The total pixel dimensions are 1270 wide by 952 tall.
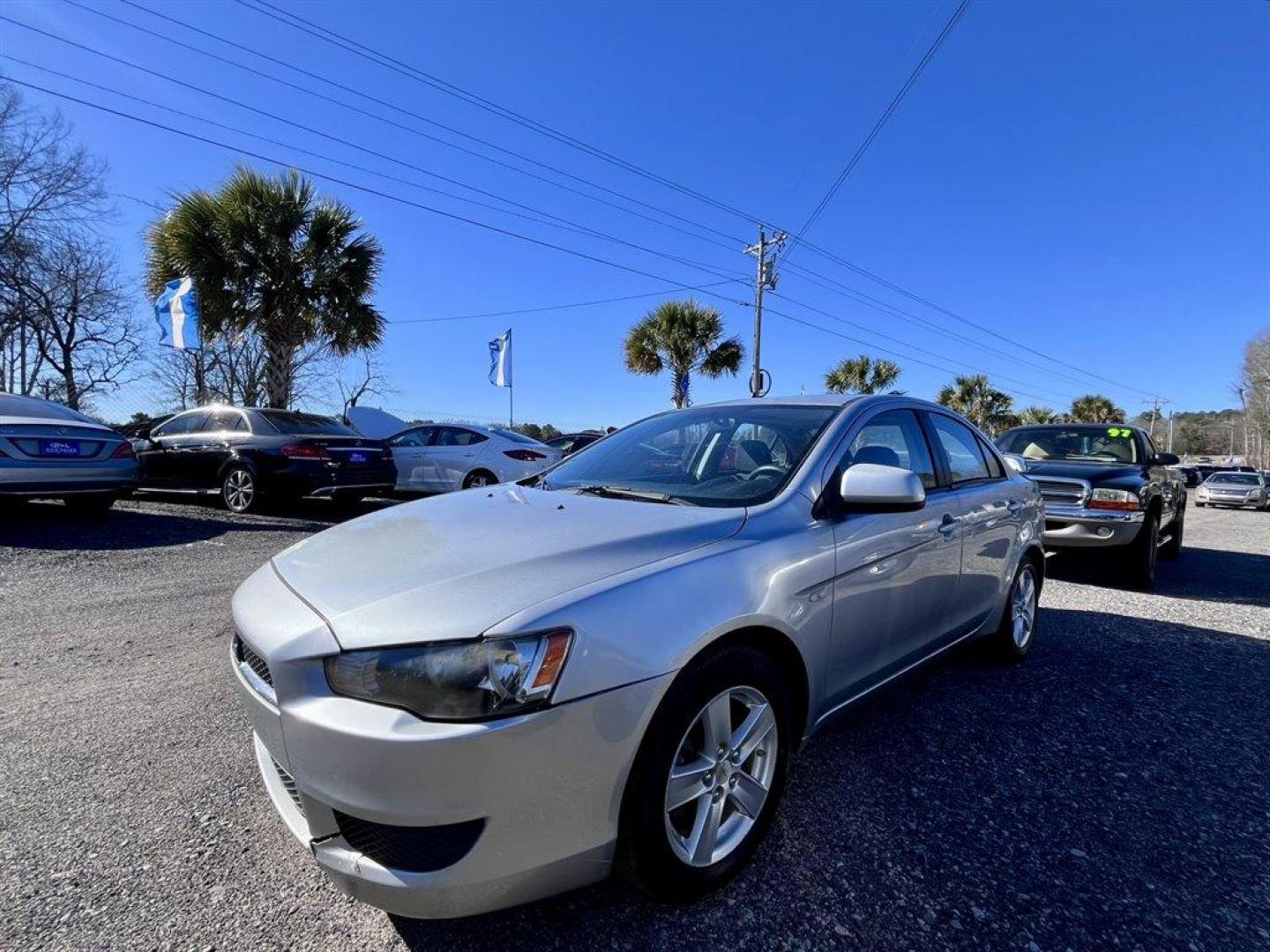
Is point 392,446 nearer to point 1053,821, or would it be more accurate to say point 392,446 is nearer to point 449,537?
point 449,537

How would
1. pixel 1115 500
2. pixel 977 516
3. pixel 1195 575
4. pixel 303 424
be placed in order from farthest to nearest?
pixel 303 424
pixel 1195 575
pixel 1115 500
pixel 977 516

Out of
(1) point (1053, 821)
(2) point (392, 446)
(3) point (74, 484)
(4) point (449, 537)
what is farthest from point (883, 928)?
(2) point (392, 446)

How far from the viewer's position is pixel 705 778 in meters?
1.78

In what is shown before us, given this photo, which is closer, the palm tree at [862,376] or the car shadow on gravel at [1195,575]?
the car shadow on gravel at [1195,575]

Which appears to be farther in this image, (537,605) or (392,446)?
(392,446)

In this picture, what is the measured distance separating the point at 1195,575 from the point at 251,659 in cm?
936

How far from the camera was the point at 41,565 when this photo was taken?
529cm

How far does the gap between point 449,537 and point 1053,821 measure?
231 centimetres

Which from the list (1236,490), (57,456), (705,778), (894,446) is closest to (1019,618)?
(894,446)

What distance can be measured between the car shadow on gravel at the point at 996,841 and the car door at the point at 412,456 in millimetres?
8693

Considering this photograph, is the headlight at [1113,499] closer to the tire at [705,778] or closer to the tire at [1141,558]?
the tire at [1141,558]

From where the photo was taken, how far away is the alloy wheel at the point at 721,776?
5.67ft

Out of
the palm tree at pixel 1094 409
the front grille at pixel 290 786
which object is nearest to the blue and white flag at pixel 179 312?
the front grille at pixel 290 786

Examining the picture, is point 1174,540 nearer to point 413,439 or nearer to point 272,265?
point 413,439
